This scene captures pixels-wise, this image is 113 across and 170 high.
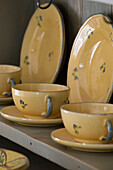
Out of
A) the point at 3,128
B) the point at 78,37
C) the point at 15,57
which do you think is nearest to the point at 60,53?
the point at 78,37

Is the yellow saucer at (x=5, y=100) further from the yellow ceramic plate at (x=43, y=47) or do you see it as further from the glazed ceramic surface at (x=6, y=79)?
the yellow ceramic plate at (x=43, y=47)

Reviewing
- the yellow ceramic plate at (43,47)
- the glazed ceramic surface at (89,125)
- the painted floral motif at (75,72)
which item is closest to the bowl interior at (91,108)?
the glazed ceramic surface at (89,125)

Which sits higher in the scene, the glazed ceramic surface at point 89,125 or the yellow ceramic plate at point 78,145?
the glazed ceramic surface at point 89,125

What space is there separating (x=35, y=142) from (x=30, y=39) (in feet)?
1.99

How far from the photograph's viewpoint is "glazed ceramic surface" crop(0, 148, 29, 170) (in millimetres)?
721

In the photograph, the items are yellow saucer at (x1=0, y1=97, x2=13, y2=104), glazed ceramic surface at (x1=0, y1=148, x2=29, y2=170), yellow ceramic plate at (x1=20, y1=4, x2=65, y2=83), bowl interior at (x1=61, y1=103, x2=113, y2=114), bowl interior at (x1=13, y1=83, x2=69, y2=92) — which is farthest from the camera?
yellow ceramic plate at (x1=20, y1=4, x2=65, y2=83)

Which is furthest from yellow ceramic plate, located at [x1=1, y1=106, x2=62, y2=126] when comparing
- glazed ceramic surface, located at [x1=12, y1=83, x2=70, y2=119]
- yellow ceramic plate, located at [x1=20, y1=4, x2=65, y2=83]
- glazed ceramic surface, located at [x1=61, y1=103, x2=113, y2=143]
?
yellow ceramic plate, located at [x1=20, y1=4, x2=65, y2=83]

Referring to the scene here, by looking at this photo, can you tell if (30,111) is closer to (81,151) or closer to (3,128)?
(3,128)

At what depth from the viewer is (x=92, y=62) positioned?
1162 mm

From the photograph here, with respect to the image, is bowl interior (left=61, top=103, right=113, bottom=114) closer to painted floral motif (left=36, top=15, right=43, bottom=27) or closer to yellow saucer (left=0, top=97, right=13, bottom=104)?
yellow saucer (left=0, top=97, right=13, bottom=104)

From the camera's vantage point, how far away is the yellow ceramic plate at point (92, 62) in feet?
3.61

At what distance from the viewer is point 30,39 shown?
1.42m

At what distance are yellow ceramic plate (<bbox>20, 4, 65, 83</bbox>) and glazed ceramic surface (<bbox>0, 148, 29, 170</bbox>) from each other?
20.7 inches

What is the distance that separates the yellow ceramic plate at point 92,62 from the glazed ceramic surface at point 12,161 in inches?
14.8
